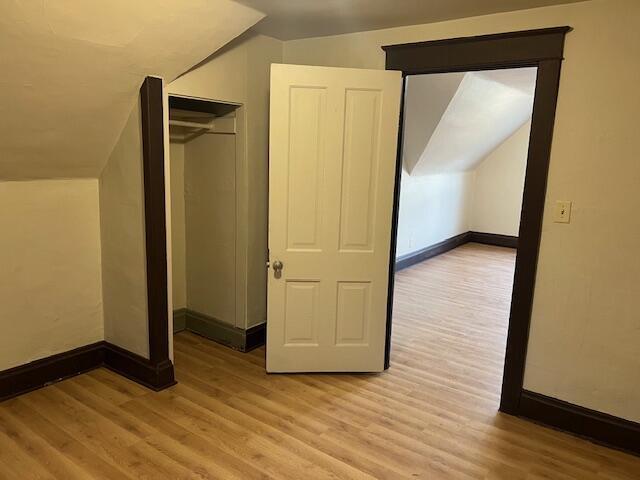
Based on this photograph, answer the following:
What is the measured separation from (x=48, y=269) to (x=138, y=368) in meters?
0.85

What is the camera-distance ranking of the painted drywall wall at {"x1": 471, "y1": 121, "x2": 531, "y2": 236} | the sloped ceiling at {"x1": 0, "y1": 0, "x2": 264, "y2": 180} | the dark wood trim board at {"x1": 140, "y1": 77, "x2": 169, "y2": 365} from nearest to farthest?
the sloped ceiling at {"x1": 0, "y1": 0, "x2": 264, "y2": 180} → the dark wood trim board at {"x1": 140, "y1": 77, "x2": 169, "y2": 365} → the painted drywall wall at {"x1": 471, "y1": 121, "x2": 531, "y2": 236}

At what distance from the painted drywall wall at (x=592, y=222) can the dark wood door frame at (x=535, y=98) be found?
5 cm

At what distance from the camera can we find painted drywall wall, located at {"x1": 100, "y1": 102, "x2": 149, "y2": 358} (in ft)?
9.73

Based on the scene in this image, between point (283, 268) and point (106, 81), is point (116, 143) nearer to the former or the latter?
point (106, 81)

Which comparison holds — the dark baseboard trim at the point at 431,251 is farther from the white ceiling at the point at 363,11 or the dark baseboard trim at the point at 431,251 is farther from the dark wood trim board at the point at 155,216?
the dark wood trim board at the point at 155,216

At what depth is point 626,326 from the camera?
8.25 feet

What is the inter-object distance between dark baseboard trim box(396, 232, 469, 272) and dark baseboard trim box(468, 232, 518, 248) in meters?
0.16

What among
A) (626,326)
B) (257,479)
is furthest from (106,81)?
(626,326)

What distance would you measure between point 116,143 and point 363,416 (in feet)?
7.41

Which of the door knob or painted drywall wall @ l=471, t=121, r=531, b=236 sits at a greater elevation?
painted drywall wall @ l=471, t=121, r=531, b=236

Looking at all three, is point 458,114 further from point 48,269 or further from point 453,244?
point 48,269

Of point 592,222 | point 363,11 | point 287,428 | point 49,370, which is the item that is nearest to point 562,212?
point 592,222

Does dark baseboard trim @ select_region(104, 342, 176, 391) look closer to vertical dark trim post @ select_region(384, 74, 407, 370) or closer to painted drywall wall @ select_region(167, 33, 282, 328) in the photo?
painted drywall wall @ select_region(167, 33, 282, 328)

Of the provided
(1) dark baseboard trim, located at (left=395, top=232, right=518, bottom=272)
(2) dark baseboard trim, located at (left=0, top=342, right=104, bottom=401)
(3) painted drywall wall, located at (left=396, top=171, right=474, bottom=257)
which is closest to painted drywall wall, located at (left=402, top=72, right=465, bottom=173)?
(3) painted drywall wall, located at (left=396, top=171, right=474, bottom=257)
